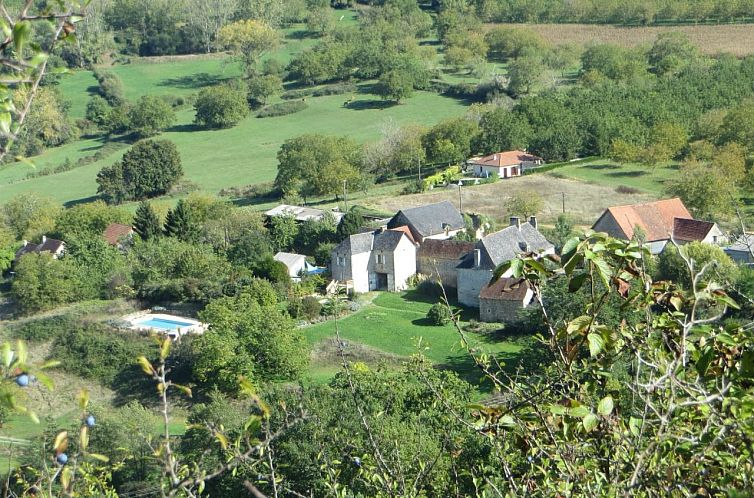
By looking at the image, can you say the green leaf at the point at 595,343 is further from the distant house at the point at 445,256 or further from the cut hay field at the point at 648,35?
the cut hay field at the point at 648,35

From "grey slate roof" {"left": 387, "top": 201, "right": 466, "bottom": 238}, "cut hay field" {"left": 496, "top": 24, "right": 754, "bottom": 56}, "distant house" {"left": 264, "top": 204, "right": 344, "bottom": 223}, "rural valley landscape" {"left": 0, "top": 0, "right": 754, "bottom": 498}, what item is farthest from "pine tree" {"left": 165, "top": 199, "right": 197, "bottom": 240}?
"cut hay field" {"left": 496, "top": 24, "right": 754, "bottom": 56}

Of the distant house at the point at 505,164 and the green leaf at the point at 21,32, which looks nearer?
the green leaf at the point at 21,32

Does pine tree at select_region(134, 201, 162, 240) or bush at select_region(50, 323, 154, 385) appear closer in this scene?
bush at select_region(50, 323, 154, 385)

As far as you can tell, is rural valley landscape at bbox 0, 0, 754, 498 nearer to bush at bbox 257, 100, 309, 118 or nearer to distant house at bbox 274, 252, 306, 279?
distant house at bbox 274, 252, 306, 279

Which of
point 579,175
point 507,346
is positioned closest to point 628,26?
point 579,175

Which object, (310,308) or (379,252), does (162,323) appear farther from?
(379,252)

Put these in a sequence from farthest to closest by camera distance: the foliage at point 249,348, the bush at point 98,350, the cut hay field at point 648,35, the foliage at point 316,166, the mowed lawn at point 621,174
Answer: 1. the cut hay field at point 648,35
2. the foliage at point 316,166
3. the mowed lawn at point 621,174
4. the bush at point 98,350
5. the foliage at point 249,348

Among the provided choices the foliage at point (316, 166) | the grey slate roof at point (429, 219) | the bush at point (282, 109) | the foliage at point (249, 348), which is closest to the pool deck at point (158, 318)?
the foliage at point (249, 348)
